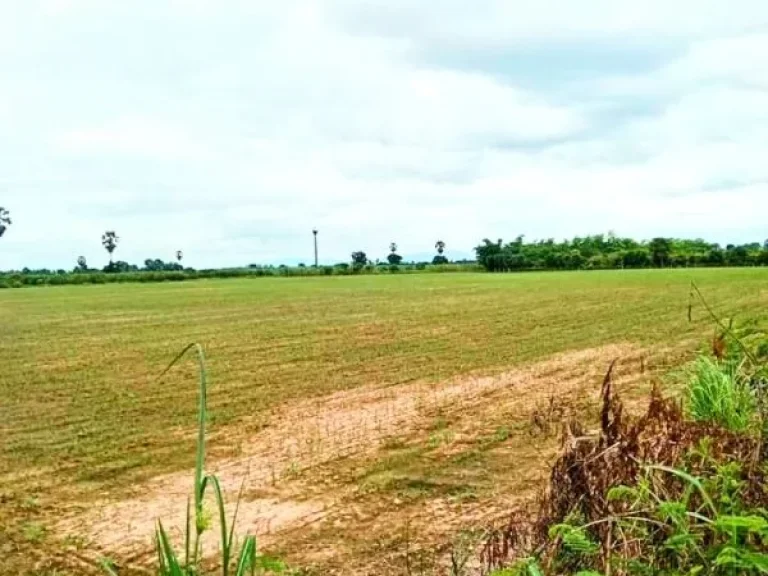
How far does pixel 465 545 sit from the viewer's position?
4488mm

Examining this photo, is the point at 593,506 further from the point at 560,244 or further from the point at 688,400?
the point at 560,244

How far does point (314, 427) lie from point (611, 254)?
236 ft

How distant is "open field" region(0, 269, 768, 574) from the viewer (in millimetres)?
5023

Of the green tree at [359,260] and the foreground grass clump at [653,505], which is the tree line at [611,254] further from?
the foreground grass clump at [653,505]

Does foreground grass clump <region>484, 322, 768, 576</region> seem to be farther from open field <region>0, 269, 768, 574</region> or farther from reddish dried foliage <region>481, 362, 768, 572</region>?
open field <region>0, 269, 768, 574</region>

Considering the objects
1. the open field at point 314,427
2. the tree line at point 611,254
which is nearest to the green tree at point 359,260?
the tree line at point 611,254

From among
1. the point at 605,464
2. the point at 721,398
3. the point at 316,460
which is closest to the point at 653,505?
the point at 605,464

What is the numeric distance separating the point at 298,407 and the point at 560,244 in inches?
3240

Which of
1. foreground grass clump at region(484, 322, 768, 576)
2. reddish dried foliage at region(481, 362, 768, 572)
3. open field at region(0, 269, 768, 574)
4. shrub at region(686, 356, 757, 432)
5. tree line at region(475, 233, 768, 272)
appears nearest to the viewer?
foreground grass clump at region(484, 322, 768, 576)

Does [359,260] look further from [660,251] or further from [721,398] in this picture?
[721,398]

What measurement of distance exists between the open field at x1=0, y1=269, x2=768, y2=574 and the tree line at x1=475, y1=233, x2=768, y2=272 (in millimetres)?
51050

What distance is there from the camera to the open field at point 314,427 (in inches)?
198

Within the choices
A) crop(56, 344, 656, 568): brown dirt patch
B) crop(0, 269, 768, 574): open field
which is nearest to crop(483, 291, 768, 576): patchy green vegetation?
crop(0, 269, 768, 574): open field

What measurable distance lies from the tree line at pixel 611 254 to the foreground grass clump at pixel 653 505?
6313cm
